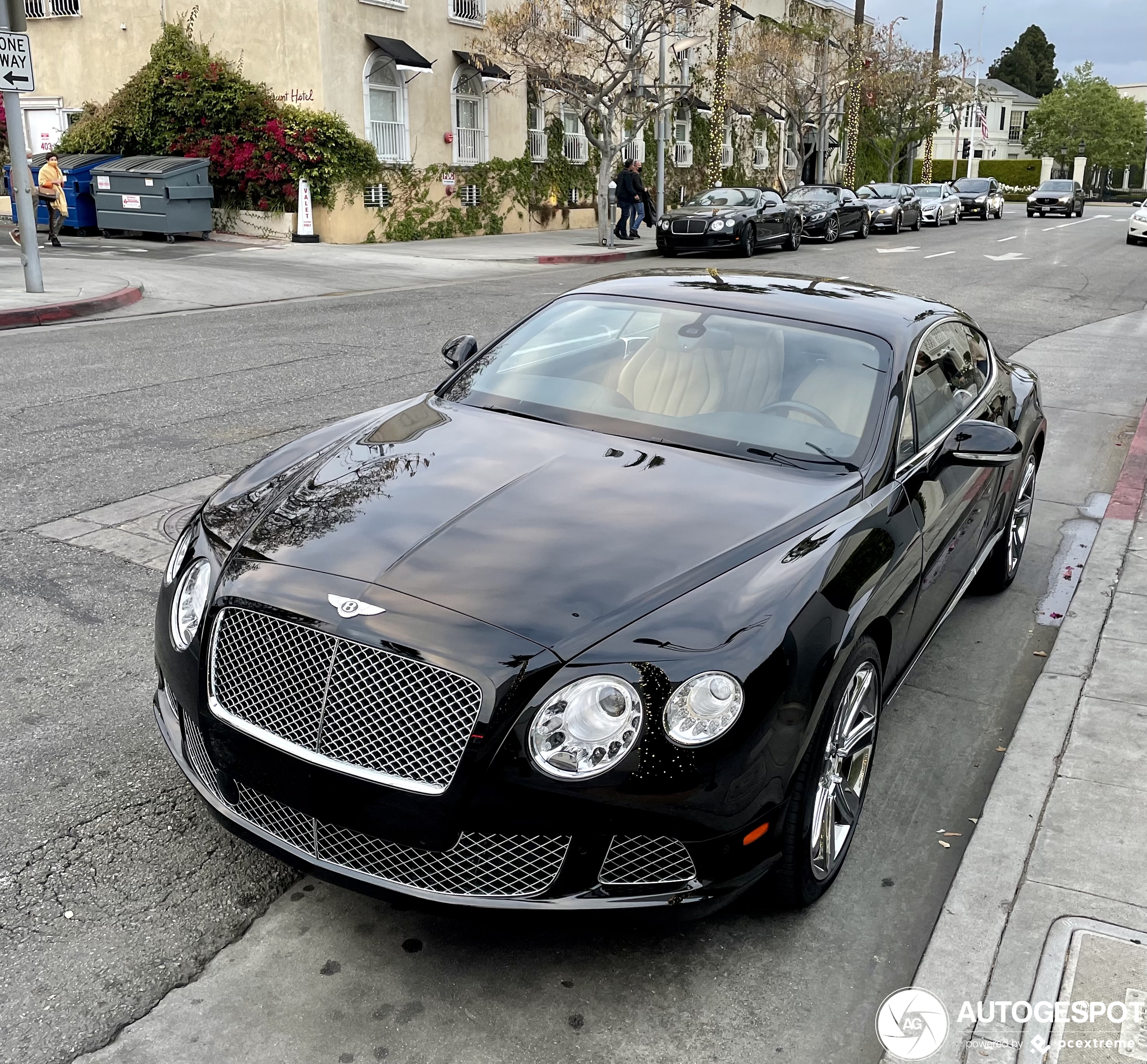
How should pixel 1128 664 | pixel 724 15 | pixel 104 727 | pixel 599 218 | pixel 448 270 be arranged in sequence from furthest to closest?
pixel 724 15
pixel 599 218
pixel 448 270
pixel 1128 664
pixel 104 727

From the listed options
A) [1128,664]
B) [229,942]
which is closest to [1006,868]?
[1128,664]

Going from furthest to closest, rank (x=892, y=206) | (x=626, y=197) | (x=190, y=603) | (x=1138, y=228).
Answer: (x=892, y=206) < (x=1138, y=228) < (x=626, y=197) < (x=190, y=603)

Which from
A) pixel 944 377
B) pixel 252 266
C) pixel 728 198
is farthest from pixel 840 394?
pixel 728 198

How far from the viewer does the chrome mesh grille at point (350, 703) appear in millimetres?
2734

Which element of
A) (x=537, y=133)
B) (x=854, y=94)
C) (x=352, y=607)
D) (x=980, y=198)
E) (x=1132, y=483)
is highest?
(x=854, y=94)

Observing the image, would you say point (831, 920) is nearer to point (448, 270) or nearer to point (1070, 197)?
point (448, 270)

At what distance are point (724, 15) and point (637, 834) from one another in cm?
4455

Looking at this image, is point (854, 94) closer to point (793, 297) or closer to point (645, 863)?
point (793, 297)

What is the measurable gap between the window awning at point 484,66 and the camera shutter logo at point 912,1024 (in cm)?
2947

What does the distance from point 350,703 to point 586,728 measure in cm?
56

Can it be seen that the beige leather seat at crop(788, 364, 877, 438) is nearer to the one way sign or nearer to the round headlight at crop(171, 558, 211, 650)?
the round headlight at crop(171, 558, 211, 650)

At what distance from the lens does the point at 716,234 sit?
2555 cm

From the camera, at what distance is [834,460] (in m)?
3.88

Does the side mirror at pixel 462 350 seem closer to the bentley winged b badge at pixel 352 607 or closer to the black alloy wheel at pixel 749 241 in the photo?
the bentley winged b badge at pixel 352 607
